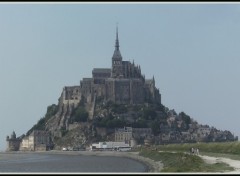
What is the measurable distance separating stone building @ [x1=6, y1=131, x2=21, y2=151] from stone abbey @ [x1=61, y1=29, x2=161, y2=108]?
55.6 feet

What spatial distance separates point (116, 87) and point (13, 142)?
30467 millimetres

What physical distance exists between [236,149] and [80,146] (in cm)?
6679

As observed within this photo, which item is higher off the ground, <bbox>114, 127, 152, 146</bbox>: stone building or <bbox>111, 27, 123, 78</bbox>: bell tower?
<bbox>111, 27, 123, 78</bbox>: bell tower

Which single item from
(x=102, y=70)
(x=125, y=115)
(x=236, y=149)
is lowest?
(x=236, y=149)

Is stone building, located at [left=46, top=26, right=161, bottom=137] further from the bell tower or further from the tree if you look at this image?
the tree

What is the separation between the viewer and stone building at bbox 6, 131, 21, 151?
131 meters

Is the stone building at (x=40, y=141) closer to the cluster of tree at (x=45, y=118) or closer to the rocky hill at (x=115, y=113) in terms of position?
the rocky hill at (x=115, y=113)

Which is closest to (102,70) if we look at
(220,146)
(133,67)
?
(133,67)

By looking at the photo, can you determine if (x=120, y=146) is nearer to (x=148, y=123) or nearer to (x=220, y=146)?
(x=148, y=123)

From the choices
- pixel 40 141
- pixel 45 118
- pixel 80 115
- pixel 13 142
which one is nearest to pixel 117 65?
pixel 80 115

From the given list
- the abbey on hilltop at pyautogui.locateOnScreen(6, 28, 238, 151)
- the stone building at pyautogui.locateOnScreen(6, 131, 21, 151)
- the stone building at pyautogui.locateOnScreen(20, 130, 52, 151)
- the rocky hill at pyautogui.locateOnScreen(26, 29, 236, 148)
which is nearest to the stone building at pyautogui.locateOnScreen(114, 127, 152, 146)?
the abbey on hilltop at pyautogui.locateOnScreen(6, 28, 238, 151)

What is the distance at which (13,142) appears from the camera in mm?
131875

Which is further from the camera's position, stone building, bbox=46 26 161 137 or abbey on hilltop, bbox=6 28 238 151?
stone building, bbox=46 26 161 137

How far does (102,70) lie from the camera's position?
126 meters
